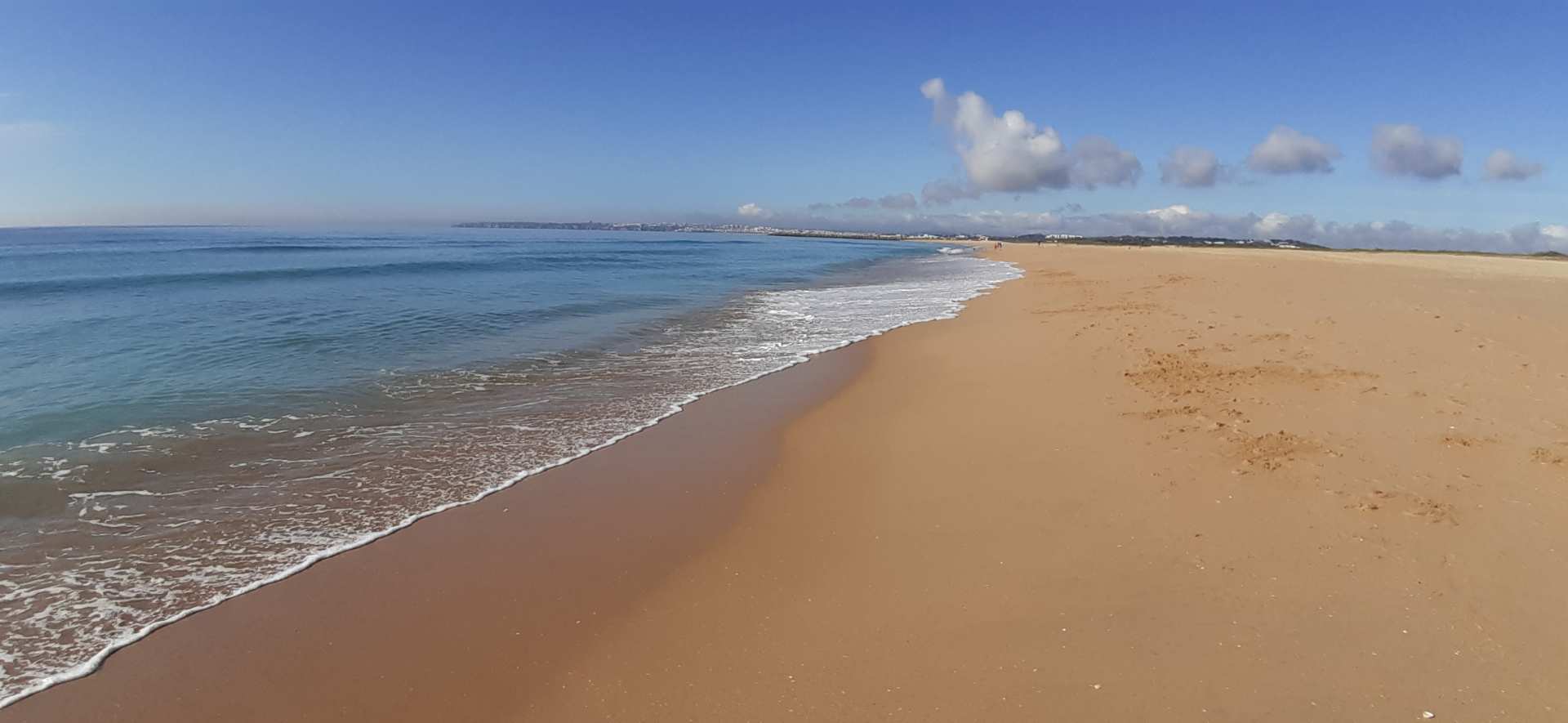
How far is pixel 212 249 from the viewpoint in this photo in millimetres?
43250

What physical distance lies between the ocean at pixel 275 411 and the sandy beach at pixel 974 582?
0.57 meters

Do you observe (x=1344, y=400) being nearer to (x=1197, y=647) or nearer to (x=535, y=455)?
(x=1197, y=647)

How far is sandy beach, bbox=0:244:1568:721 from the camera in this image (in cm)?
315

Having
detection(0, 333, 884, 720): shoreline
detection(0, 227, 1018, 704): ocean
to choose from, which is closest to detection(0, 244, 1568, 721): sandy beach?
detection(0, 333, 884, 720): shoreline

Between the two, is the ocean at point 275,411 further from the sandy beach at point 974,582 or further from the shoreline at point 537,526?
the sandy beach at point 974,582

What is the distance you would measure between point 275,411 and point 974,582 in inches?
333

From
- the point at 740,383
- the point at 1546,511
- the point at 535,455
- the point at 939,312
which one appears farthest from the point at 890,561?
the point at 939,312

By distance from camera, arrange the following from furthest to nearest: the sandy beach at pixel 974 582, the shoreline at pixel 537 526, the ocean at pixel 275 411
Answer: the ocean at pixel 275 411 < the shoreline at pixel 537 526 < the sandy beach at pixel 974 582

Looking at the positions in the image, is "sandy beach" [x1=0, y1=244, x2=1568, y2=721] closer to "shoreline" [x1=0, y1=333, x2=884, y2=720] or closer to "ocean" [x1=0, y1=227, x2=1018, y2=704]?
"shoreline" [x1=0, y1=333, x2=884, y2=720]

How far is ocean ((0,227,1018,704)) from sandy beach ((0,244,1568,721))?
0.57m

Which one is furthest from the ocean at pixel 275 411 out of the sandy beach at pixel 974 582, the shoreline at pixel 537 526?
the sandy beach at pixel 974 582

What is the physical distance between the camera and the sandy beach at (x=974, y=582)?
124 inches

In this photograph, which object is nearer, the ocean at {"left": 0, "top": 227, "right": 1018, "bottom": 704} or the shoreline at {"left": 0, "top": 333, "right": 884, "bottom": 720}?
the shoreline at {"left": 0, "top": 333, "right": 884, "bottom": 720}

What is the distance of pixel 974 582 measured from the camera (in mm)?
4102
